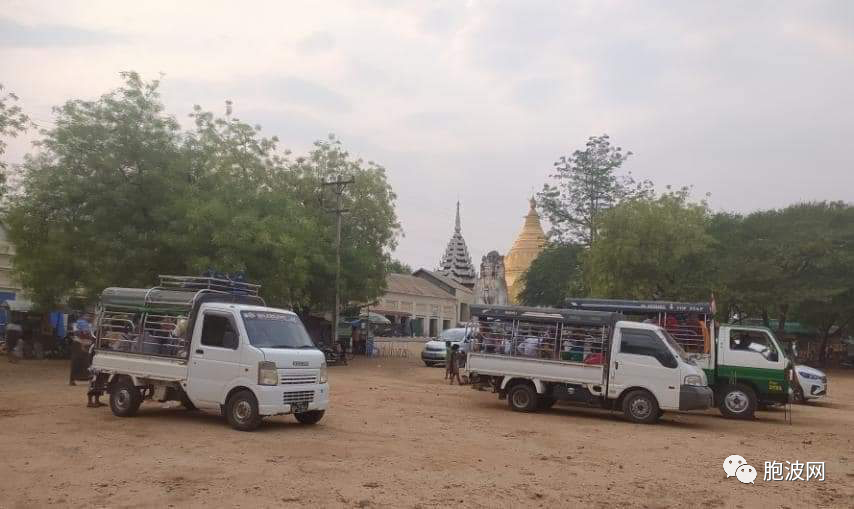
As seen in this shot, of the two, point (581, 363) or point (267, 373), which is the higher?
point (581, 363)

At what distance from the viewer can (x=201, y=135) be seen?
29.0 metres

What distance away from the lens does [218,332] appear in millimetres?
11797

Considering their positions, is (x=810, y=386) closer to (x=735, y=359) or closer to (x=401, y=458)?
(x=735, y=359)

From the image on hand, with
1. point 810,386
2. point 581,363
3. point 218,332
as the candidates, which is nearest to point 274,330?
point 218,332

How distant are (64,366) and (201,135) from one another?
10.3 meters

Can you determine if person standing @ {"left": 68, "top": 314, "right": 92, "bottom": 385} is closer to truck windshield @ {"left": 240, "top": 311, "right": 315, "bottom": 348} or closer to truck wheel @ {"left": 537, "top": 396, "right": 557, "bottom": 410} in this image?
truck windshield @ {"left": 240, "top": 311, "right": 315, "bottom": 348}

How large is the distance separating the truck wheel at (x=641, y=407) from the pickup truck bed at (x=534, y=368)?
26.7 inches

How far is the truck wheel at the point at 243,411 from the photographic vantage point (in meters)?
11.2

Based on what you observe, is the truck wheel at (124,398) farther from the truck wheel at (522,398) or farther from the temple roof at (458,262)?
the temple roof at (458,262)

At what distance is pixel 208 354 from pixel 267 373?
128 centimetres

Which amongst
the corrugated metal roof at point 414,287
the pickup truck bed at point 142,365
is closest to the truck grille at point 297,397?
the pickup truck bed at point 142,365

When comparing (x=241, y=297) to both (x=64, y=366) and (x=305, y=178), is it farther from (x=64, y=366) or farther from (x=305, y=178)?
(x=305, y=178)

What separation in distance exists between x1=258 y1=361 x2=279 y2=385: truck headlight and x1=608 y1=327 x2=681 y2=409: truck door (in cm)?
704

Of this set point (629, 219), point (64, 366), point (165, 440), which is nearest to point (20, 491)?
point (165, 440)
